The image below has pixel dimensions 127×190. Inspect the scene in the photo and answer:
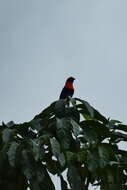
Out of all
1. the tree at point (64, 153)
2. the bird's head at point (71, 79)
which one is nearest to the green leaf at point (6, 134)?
the tree at point (64, 153)

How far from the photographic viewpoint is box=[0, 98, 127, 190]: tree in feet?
16.6

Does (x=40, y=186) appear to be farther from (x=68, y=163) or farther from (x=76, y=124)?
(x=76, y=124)

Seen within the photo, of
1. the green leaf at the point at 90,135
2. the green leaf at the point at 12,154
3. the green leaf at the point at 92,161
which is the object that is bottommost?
the green leaf at the point at 92,161

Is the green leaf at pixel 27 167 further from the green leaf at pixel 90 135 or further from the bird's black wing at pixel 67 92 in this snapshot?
the bird's black wing at pixel 67 92

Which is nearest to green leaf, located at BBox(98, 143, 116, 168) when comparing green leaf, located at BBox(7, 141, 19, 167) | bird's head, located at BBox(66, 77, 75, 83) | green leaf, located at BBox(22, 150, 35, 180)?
green leaf, located at BBox(22, 150, 35, 180)

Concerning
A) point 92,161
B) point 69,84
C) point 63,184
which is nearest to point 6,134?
point 63,184

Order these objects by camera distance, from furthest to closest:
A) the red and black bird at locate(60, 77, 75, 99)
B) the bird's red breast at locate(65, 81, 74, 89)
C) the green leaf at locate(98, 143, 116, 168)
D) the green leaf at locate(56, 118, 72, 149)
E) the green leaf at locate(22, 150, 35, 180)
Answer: the bird's red breast at locate(65, 81, 74, 89) < the red and black bird at locate(60, 77, 75, 99) < the green leaf at locate(56, 118, 72, 149) < the green leaf at locate(98, 143, 116, 168) < the green leaf at locate(22, 150, 35, 180)

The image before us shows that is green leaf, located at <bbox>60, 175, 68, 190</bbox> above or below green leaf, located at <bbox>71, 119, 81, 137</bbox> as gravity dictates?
below

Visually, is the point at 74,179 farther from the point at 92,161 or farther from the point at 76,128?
the point at 76,128

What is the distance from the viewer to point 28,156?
515cm

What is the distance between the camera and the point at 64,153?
16.9ft

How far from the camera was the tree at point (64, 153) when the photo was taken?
5.07 meters

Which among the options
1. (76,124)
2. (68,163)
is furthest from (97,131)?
(68,163)

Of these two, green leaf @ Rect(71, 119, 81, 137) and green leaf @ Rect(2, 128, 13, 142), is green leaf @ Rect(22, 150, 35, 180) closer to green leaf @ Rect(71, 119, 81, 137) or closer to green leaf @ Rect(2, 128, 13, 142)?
green leaf @ Rect(2, 128, 13, 142)
